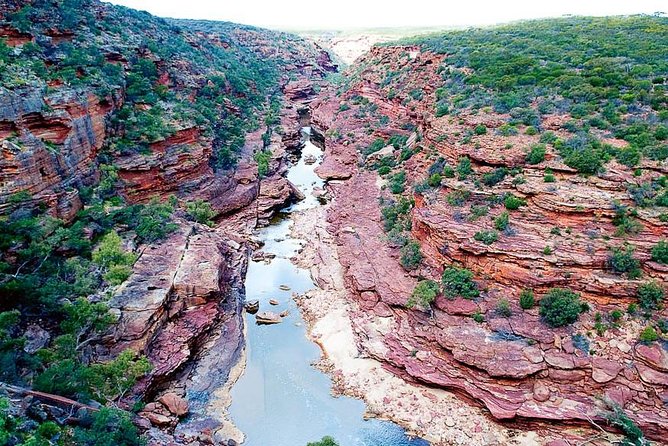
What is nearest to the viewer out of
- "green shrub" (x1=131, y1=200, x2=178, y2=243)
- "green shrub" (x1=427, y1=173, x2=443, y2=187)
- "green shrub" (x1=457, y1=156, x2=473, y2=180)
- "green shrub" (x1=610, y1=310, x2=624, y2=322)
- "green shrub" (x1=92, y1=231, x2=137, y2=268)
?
"green shrub" (x1=610, y1=310, x2=624, y2=322)

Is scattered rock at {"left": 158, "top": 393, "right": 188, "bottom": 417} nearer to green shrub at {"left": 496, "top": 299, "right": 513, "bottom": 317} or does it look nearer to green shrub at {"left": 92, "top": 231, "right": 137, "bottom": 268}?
green shrub at {"left": 92, "top": 231, "right": 137, "bottom": 268}

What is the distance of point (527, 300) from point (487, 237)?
12.8ft

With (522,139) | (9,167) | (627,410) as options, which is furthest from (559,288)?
(9,167)

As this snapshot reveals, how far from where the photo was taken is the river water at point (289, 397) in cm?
2112

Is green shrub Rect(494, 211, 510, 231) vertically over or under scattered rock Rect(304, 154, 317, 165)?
over

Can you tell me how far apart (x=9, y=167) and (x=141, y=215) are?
904 centimetres

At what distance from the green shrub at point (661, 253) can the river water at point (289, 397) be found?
14443 mm

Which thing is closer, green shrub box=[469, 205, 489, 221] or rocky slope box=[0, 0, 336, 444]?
rocky slope box=[0, 0, 336, 444]

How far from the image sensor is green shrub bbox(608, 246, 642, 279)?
21.2 meters

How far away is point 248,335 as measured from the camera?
27750 mm

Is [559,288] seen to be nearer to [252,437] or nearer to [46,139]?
[252,437]

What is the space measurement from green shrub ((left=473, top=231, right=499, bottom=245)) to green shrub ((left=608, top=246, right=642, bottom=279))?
5.49 metres

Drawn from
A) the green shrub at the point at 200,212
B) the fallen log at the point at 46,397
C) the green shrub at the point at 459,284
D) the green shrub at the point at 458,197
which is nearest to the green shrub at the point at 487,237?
the green shrub at the point at 459,284

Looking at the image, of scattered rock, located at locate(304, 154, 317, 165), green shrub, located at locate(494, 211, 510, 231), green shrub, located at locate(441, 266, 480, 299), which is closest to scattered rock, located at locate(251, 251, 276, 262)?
green shrub, located at locate(441, 266, 480, 299)
